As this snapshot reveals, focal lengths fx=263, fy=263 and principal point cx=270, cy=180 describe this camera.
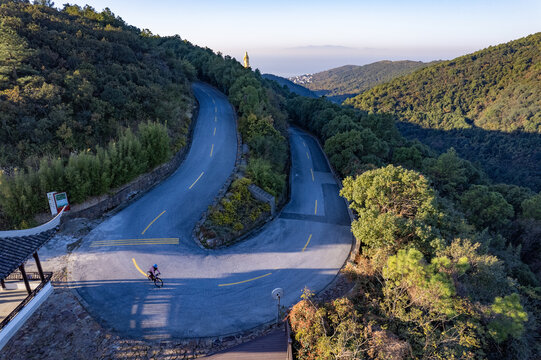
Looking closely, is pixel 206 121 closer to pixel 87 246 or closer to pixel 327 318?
pixel 87 246

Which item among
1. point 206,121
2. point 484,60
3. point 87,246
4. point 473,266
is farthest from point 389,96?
point 87,246

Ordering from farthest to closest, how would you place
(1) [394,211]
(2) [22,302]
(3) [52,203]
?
1. (1) [394,211]
2. (3) [52,203]
3. (2) [22,302]

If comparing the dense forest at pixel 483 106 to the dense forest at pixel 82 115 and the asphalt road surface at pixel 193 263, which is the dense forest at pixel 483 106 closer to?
the asphalt road surface at pixel 193 263

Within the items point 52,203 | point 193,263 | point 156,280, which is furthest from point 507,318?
point 52,203

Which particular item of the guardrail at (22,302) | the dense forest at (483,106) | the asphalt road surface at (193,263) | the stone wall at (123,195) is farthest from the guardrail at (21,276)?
the dense forest at (483,106)

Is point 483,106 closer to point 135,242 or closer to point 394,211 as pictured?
point 394,211

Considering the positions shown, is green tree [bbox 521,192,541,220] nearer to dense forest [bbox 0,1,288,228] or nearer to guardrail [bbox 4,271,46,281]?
dense forest [bbox 0,1,288,228]

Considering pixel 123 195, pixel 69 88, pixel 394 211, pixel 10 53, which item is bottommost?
pixel 394 211
